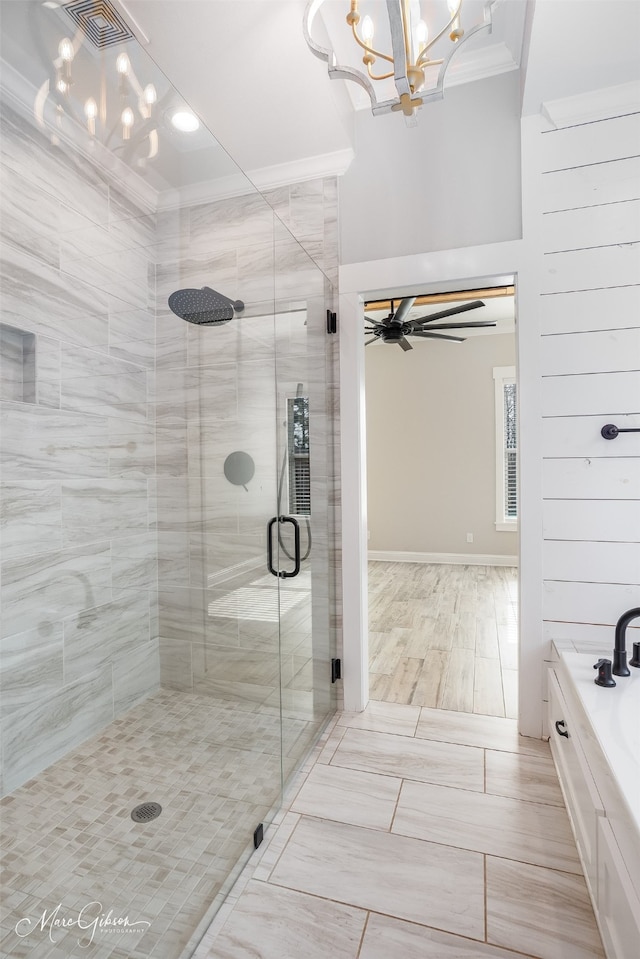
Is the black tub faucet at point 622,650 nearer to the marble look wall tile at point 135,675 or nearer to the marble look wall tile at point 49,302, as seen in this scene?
the marble look wall tile at point 135,675

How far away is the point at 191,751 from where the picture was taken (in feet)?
3.92

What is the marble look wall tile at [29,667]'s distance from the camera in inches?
29.2

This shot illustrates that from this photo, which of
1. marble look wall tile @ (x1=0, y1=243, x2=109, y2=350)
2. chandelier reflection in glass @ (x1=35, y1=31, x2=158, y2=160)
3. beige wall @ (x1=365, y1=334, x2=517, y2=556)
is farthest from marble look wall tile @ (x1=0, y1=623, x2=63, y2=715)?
beige wall @ (x1=365, y1=334, x2=517, y2=556)

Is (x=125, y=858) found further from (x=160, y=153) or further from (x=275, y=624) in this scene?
(x=160, y=153)

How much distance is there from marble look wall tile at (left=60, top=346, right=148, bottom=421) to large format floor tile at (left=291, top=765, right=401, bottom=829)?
1.56 metres

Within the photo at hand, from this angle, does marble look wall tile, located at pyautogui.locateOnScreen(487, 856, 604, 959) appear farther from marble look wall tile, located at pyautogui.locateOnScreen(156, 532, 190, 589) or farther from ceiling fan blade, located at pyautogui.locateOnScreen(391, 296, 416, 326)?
ceiling fan blade, located at pyautogui.locateOnScreen(391, 296, 416, 326)

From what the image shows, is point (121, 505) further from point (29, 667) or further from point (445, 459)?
point (445, 459)

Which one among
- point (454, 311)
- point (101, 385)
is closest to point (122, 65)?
point (101, 385)

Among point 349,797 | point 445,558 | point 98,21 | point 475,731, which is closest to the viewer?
point 98,21

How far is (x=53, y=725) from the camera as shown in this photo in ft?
2.68

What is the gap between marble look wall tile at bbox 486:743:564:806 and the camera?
1.84 metres

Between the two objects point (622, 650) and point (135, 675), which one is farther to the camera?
point (622, 650)

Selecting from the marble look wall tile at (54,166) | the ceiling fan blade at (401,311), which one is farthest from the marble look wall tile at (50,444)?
the ceiling fan blade at (401,311)

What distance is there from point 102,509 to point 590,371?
2.00 m
